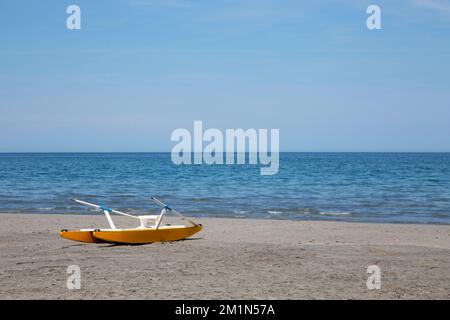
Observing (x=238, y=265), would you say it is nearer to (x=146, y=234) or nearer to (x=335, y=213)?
(x=146, y=234)

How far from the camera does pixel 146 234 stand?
14617 mm

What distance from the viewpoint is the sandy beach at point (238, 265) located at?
9.39m

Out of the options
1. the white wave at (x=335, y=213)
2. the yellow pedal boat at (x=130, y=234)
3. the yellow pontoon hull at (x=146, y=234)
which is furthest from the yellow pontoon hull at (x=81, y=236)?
the white wave at (x=335, y=213)

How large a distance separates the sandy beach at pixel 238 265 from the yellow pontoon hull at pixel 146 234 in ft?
0.98

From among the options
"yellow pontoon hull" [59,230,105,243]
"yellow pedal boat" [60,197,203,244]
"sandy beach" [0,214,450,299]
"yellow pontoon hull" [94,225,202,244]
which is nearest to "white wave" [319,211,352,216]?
"sandy beach" [0,214,450,299]

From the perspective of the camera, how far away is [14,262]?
12.1 metres

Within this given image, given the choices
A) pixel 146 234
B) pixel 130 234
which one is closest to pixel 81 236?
pixel 130 234

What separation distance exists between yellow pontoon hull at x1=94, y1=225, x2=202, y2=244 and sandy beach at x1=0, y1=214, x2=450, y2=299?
30 cm

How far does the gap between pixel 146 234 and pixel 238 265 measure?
3.66m

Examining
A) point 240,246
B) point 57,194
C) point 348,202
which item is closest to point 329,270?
point 240,246

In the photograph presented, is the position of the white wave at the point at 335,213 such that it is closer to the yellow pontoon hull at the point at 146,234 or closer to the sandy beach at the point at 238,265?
the sandy beach at the point at 238,265

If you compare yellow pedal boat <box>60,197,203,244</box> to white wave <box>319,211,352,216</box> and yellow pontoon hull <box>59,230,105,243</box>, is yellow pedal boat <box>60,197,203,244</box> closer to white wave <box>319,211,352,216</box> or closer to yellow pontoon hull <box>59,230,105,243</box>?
yellow pontoon hull <box>59,230,105,243</box>

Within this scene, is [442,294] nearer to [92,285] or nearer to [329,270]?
[329,270]
